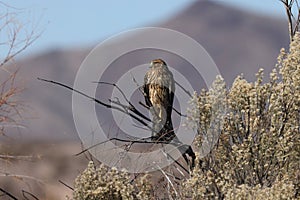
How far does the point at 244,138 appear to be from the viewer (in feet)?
29.7

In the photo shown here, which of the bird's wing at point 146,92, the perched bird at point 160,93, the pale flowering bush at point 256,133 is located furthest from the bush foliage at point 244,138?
the bird's wing at point 146,92

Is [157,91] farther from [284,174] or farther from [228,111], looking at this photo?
[284,174]

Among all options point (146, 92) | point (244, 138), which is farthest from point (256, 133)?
point (146, 92)

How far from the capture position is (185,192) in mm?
8695

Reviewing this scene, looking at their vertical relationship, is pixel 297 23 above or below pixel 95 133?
above

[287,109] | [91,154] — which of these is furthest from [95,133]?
[287,109]

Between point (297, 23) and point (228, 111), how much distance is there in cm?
157

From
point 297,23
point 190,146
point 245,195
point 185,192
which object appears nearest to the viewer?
point 245,195

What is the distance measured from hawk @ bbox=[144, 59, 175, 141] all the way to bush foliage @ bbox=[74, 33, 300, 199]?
1085 millimetres

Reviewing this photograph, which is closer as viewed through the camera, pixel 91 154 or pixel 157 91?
pixel 91 154

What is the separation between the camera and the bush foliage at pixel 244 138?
8.83 meters

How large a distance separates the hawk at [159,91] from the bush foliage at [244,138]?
1.09 metres

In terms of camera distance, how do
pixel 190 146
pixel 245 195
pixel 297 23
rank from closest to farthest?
pixel 245 195
pixel 190 146
pixel 297 23

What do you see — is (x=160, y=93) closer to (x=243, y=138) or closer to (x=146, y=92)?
(x=146, y=92)
